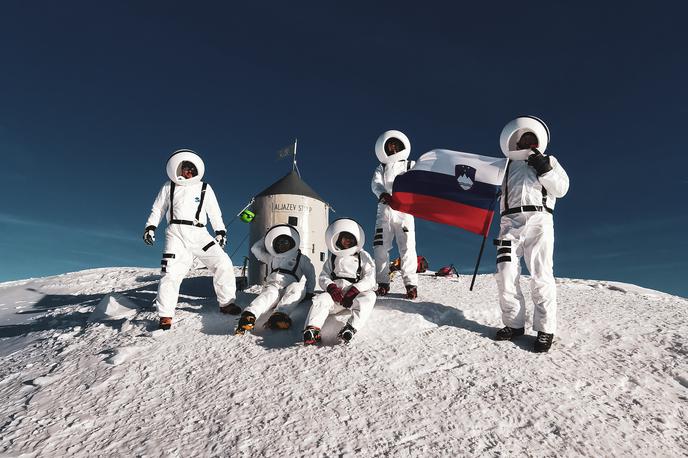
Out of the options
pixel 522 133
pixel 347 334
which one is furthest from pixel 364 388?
pixel 522 133

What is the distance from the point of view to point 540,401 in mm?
3416

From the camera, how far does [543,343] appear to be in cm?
436

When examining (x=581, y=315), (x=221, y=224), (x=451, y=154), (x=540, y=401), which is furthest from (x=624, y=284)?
(x=221, y=224)

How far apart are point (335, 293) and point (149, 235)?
3.07 m

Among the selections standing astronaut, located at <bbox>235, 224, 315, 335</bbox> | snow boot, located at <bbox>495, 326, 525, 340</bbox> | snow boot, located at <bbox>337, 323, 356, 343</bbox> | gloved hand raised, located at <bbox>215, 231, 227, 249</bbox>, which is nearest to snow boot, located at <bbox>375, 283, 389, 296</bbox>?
standing astronaut, located at <bbox>235, 224, 315, 335</bbox>

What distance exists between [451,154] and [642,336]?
3376 millimetres

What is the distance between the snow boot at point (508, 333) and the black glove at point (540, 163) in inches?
75.7

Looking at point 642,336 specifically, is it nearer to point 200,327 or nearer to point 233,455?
point 233,455

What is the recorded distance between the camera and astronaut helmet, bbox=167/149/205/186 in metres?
6.00

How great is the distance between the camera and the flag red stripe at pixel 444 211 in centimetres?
550

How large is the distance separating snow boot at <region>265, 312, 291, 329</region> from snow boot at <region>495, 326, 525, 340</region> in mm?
2667

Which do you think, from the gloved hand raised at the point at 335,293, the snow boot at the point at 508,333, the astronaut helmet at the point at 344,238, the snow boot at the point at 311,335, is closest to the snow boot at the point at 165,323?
the snow boot at the point at 311,335

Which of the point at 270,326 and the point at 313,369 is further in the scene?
the point at 270,326

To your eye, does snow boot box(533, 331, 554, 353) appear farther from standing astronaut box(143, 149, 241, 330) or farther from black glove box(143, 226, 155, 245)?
black glove box(143, 226, 155, 245)
